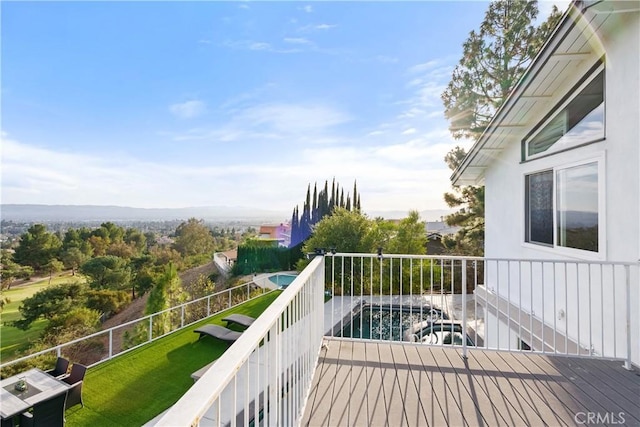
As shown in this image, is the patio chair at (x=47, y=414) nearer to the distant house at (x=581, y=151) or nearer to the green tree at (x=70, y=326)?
the distant house at (x=581, y=151)

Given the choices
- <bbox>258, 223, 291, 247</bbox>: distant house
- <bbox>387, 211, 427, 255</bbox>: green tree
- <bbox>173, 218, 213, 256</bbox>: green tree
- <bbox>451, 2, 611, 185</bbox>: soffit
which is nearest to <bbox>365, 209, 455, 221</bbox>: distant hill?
<bbox>387, 211, 427, 255</bbox>: green tree

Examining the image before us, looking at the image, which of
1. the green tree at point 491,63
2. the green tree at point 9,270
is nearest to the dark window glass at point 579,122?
the green tree at point 491,63

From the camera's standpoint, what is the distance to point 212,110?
24328mm

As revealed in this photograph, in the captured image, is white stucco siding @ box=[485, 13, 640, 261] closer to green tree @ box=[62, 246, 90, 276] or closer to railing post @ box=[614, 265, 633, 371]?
railing post @ box=[614, 265, 633, 371]

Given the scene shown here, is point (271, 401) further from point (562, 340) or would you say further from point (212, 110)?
point (212, 110)

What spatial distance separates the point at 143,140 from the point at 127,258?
1041 centimetres

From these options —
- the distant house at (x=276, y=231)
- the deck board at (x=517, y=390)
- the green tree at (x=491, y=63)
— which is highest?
the green tree at (x=491, y=63)

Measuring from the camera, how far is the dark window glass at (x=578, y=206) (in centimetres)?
363

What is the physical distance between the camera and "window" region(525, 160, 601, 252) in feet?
12.0

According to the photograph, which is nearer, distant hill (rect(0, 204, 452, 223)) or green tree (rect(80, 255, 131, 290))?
green tree (rect(80, 255, 131, 290))

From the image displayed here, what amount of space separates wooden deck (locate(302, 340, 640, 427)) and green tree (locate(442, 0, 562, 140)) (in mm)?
13593

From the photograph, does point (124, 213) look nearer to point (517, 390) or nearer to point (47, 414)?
point (47, 414)

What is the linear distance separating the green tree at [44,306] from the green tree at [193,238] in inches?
441

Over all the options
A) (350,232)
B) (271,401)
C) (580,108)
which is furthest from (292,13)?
(271,401)
